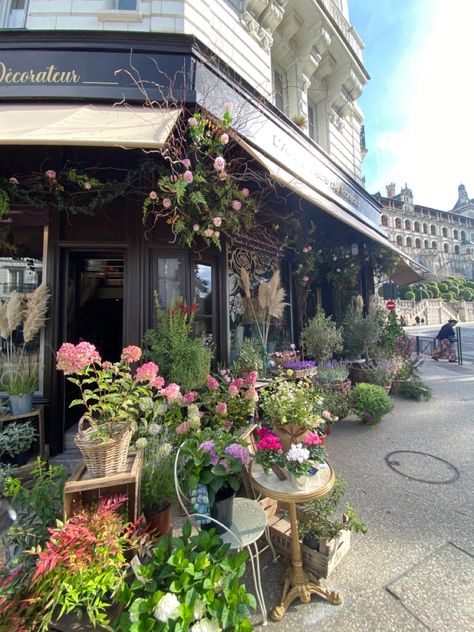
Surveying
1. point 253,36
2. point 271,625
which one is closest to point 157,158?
point 253,36

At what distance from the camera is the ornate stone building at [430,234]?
5444cm

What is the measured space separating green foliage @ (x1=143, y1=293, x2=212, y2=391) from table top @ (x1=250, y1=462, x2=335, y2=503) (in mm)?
1666

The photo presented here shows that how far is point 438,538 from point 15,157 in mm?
6503

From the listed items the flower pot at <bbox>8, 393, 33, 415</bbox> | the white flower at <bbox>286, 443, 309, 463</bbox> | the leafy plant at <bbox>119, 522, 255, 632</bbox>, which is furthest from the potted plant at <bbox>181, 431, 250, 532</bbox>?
the flower pot at <bbox>8, 393, 33, 415</bbox>

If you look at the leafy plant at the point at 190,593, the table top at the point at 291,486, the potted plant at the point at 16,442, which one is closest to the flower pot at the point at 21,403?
the potted plant at the point at 16,442

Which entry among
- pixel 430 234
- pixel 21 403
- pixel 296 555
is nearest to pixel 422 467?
pixel 296 555

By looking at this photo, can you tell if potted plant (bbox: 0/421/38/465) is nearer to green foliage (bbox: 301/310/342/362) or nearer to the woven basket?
the woven basket

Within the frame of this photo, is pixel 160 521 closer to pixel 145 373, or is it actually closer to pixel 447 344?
pixel 145 373

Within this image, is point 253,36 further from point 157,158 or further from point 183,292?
point 183,292

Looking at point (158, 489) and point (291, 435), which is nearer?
point (291, 435)

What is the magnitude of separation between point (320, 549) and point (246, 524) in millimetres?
558

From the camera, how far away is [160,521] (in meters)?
2.24

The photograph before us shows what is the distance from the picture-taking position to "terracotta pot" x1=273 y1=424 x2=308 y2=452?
83.7 inches

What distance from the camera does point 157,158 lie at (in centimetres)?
382
